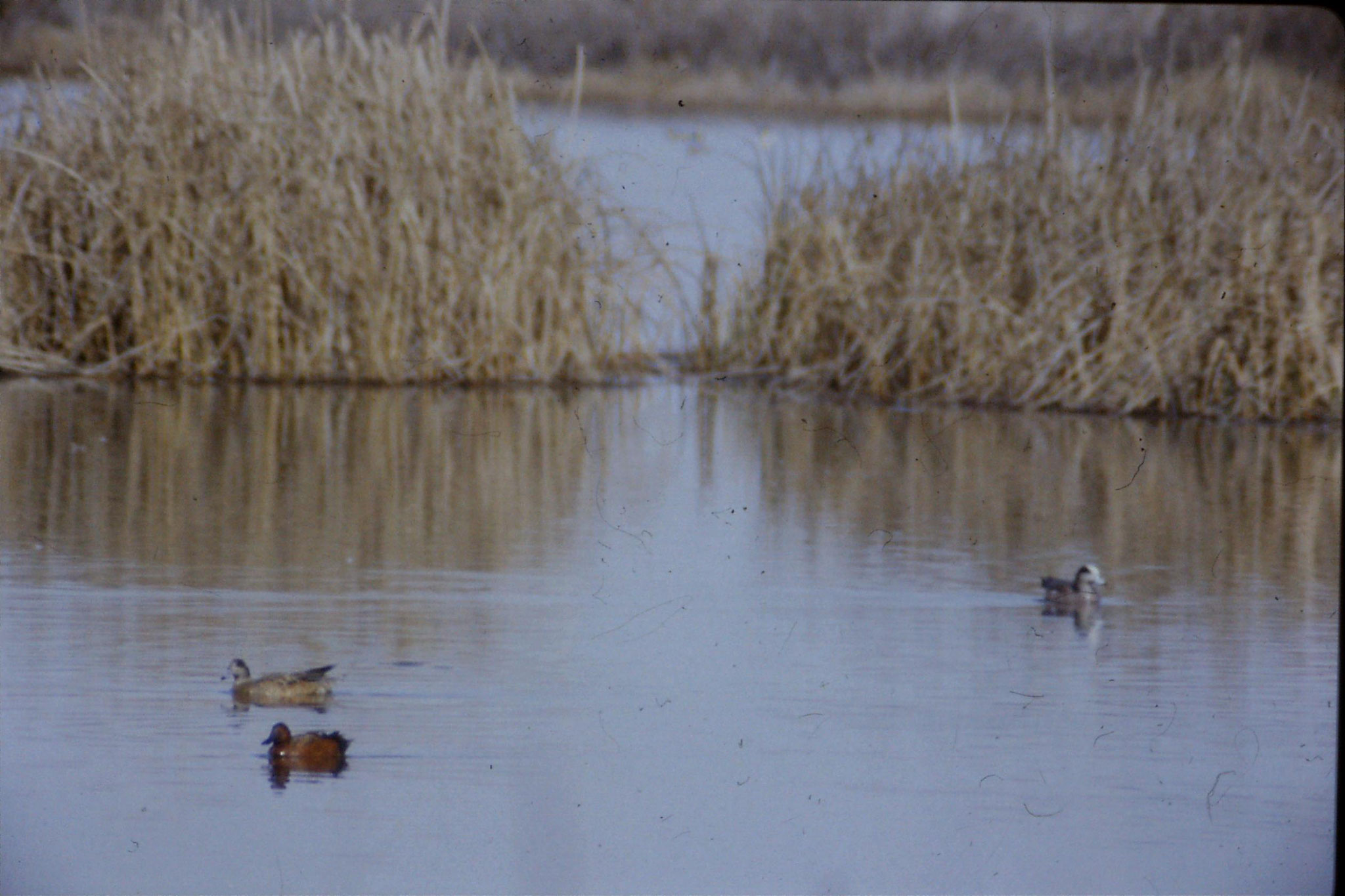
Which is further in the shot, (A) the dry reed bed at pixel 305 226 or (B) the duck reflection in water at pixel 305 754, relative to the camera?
(A) the dry reed bed at pixel 305 226

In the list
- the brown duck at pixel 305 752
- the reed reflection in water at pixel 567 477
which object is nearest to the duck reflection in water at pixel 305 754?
the brown duck at pixel 305 752

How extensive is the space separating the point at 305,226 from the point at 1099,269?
2.91 meters

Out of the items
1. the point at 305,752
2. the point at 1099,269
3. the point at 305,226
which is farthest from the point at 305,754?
the point at 1099,269

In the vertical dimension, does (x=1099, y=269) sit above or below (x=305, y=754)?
above

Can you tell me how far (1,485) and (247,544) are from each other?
0.83m

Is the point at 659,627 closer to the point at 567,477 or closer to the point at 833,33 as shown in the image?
the point at 567,477

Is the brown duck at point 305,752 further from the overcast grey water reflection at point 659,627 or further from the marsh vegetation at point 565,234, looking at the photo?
the marsh vegetation at point 565,234

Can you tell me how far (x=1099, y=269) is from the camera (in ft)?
21.6

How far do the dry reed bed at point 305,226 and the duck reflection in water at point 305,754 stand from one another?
12.3 ft

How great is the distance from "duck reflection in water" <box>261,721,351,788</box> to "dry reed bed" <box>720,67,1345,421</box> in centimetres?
437

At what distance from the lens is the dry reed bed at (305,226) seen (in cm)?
618

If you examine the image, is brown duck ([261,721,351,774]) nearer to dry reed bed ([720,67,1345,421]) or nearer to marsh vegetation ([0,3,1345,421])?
marsh vegetation ([0,3,1345,421])

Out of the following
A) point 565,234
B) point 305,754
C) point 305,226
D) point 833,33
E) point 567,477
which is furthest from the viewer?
point 565,234

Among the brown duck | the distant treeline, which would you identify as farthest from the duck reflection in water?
the distant treeline
